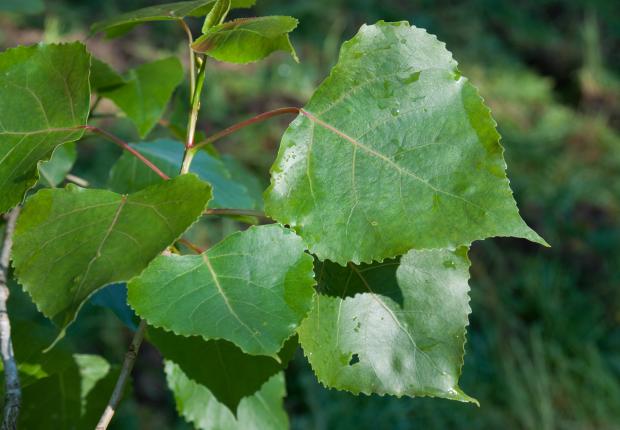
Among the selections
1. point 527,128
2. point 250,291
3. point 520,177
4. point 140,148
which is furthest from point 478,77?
point 250,291

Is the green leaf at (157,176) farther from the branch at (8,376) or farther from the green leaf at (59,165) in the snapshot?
the branch at (8,376)

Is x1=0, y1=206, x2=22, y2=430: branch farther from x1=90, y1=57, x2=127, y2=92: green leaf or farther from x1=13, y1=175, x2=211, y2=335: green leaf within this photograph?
x1=90, y1=57, x2=127, y2=92: green leaf

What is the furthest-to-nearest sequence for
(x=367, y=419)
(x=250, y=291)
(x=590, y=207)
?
1. (x=590, y=207)
2. (x=367, y=419)
3. (x=250, y=291)

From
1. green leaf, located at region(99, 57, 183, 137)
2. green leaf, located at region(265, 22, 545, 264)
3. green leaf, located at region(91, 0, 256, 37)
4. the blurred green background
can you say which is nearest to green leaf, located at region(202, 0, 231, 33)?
green leaf, located at region(91, 0, 256, 37)

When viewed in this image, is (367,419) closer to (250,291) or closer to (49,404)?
(49,404)

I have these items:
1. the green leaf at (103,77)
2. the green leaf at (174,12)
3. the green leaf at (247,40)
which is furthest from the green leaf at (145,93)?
the green leaf at (247,40)

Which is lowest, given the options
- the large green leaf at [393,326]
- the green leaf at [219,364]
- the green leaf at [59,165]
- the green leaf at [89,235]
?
the green leaf at [219,364]
